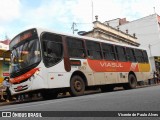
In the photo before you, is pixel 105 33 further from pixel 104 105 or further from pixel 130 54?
pixel 104 105

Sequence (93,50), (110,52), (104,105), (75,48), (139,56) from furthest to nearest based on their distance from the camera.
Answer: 1. (139,56)
2. (110,52)
3. (93,50)
4. (75,48)
5. (104,105)

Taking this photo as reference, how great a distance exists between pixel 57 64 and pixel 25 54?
1490 millimetres

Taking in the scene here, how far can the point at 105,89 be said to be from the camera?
1984 centimetres

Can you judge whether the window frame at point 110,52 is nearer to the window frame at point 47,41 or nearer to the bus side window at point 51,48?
the window frame at point 47,41

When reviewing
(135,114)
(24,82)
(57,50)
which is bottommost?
(135,114)

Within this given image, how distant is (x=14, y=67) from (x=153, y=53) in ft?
146

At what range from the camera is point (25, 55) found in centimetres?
1319

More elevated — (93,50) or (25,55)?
(93,50)

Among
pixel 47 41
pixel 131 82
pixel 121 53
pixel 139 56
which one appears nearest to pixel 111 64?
pixel 121 53

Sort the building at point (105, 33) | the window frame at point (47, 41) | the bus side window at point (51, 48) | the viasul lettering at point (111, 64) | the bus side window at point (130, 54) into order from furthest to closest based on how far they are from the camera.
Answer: the building at point (105, 33), the bus side window at point (130, 54), the viasul lettering at point (111, 64), the bus side window at point (51, 48), the window frame at point (47, 41)

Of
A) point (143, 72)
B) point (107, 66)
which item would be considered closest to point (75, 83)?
point (107, 66)

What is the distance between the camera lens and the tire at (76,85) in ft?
45.8

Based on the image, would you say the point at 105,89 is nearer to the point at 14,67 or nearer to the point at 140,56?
the point at 140,56

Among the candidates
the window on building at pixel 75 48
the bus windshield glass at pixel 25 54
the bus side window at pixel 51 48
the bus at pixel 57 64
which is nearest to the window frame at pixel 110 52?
the bus at pixel 57 64
